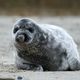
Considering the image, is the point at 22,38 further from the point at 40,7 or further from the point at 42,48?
the point at 40,7

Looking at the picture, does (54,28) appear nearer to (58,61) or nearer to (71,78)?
(58,61)

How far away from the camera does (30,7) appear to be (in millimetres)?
35844

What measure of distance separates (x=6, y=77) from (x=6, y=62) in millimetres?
2414

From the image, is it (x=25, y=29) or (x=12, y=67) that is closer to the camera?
(x=25, y=29)

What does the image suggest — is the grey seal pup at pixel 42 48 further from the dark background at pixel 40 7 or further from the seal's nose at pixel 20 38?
the dark background at pixel 40 7

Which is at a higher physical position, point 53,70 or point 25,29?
point 25,29

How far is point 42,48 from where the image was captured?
9.08 m

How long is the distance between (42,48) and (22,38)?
547mm

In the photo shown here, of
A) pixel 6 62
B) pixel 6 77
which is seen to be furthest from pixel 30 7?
pixel 6 77

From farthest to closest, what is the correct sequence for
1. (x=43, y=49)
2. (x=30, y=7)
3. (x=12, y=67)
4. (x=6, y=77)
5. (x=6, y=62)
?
1. (x=30, y=7)
2. (x=6, y=62)
3. (x=12, y=67)
4. (x=43, y=49)
5. (x=6, y=77)

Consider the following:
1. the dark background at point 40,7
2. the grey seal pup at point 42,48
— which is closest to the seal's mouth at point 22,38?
the grey seal pup at point 42,48

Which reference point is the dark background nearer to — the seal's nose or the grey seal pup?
the grey seal pup

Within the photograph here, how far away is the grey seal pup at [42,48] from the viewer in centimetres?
884

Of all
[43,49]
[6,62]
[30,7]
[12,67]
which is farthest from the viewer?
[30,7]
